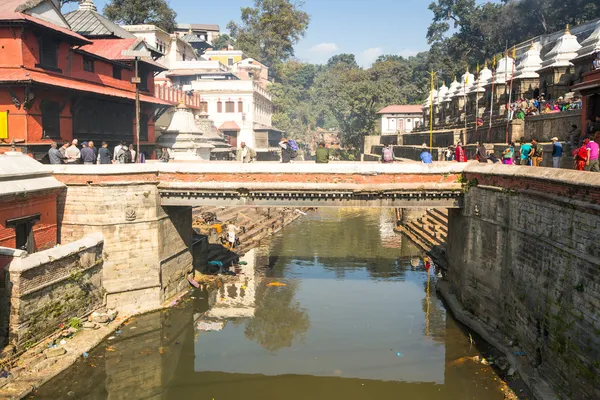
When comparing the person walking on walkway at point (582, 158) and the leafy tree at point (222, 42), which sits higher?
the leafy tree at point (222, 42)

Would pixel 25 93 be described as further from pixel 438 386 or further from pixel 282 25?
pixel 282 25

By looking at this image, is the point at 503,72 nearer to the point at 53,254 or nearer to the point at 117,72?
the point at 117,72

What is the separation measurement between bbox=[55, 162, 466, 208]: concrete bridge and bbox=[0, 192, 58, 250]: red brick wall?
1.04 m

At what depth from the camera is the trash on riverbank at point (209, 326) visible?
16.5 meters

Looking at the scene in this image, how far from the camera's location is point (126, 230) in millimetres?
16688

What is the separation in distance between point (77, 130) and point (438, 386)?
19.4 m

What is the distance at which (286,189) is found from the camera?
54.2 ft

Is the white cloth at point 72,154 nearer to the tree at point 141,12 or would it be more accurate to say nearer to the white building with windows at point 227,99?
the white building with windows at point 227,99

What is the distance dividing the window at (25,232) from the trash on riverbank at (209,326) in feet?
18.2

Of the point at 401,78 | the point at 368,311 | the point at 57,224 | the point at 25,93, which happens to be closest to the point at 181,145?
the point at 25,93

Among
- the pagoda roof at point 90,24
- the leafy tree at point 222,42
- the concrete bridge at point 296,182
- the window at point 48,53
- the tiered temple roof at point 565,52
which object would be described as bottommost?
the concrete bridge at point 296,182

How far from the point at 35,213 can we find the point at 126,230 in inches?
107

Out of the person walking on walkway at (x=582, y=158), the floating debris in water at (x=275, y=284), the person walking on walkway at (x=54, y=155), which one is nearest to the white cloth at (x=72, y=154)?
the person walking on walkway at (x=54, y=155)

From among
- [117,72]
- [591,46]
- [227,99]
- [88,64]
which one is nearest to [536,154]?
[591,46]
